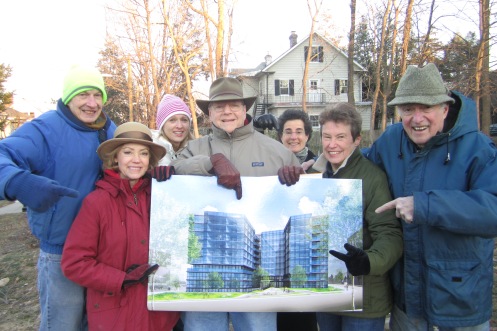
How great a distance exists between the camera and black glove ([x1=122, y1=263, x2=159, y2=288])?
2334 millimetres

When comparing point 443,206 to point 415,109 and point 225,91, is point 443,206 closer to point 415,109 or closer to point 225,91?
point 415,109

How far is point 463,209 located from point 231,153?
1.50m

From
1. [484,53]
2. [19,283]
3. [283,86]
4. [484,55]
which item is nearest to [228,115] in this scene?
[19,283]

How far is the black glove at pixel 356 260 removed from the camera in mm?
2246

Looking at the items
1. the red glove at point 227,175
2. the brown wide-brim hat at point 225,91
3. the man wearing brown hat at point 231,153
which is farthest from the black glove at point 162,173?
the brown wide-brim hat at point 225,91

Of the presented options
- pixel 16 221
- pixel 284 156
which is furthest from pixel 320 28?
pixel 284 156

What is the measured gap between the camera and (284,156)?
276 centimetres

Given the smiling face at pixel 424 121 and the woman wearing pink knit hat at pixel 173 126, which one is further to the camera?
the woman wearing pink knit hat at pixel 173 126

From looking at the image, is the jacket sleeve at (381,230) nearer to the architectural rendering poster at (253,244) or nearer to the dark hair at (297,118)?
the architectural rendering poster at (253,244)

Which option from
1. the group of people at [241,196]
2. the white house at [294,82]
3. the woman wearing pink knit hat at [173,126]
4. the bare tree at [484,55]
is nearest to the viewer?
the group of people at [241,196]

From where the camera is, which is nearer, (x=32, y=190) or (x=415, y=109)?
(x=32, y=190)

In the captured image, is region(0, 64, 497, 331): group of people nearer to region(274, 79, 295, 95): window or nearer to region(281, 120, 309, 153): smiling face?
region(281, 120, 309, 153): smiling face

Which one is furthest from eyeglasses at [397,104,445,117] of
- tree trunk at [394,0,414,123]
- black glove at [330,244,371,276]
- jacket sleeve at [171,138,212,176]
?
tree trunk at [394,0,414,123]

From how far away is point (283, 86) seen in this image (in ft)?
125
